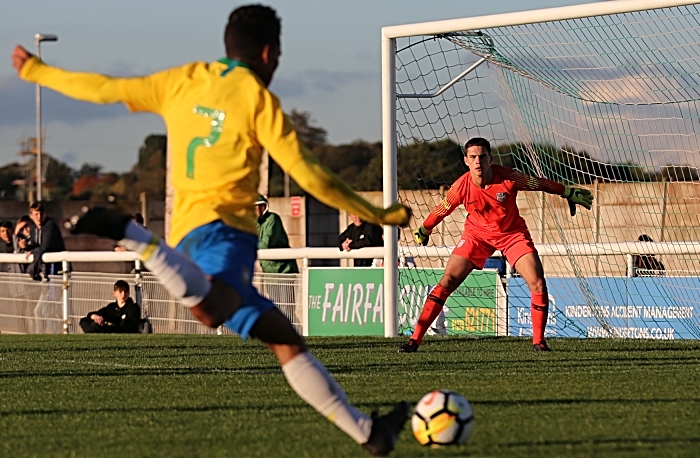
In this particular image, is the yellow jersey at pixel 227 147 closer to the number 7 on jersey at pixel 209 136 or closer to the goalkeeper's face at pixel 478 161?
the number 7 on jersey at pixel 209 136

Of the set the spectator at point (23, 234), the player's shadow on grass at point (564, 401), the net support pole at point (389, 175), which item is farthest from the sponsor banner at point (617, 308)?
the spectator at point (23, 234)

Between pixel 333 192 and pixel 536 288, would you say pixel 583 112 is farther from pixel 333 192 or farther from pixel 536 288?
pixel 333 192

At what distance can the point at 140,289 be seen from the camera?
1698 cm

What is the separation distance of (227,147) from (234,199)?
23cm

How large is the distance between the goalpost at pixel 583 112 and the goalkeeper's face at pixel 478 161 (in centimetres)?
194

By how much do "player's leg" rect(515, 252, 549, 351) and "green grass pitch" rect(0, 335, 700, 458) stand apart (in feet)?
0.72

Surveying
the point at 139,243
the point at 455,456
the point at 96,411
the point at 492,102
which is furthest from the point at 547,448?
the point at 492,102

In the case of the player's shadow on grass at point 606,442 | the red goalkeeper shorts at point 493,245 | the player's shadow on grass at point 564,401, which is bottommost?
the player's shadow on grass at point 564,401

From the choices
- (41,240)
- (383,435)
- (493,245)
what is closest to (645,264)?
(493,245)

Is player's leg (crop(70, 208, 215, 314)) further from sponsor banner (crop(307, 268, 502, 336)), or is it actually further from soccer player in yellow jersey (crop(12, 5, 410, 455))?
sponsor banner (crop(307, 268, 502, 336))

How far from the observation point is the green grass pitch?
600cm

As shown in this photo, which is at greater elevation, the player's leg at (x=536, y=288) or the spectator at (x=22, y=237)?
the spectator at (x=22, y=237)

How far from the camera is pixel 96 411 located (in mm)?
7473

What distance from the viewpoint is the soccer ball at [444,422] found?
5762mm
